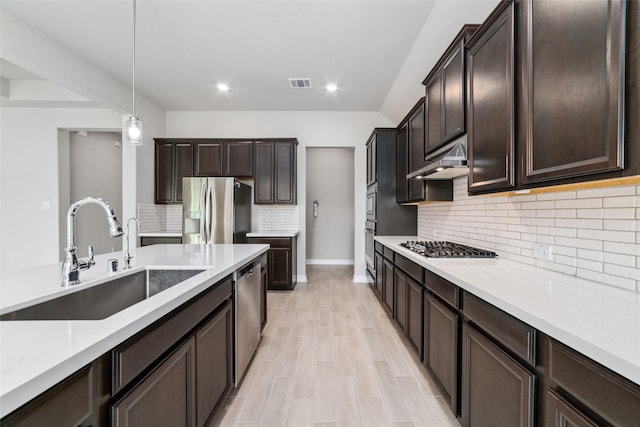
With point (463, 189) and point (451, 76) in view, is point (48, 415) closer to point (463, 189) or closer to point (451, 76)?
point (451, 76)

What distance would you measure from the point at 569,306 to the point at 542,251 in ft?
2.61

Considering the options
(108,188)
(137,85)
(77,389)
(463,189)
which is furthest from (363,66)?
(108,188)

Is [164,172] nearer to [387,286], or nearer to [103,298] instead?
[103,298]

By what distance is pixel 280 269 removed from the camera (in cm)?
449

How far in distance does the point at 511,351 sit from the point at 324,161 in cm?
605

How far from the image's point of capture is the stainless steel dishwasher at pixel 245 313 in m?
1.89

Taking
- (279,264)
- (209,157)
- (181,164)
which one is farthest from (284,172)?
(181,164)

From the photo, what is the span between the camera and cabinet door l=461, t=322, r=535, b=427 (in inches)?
40.4

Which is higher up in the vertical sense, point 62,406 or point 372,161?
point 372,161

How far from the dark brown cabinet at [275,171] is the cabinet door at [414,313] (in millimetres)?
2824

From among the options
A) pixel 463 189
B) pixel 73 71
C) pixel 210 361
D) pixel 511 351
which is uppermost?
pixel 73 71

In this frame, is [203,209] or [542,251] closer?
[542,251]

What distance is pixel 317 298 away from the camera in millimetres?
4141

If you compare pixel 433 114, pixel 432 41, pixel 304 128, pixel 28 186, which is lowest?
pixel 28 186
